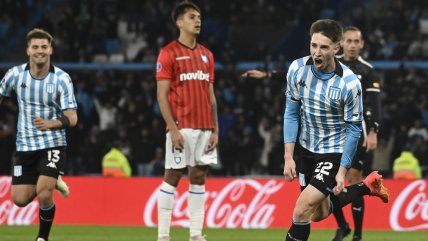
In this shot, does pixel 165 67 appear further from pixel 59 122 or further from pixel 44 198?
pixel 44 198

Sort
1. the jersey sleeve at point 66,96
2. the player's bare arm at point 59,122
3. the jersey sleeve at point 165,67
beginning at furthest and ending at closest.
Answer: the jersey sleeve at point 66,96 → the jersey sleeve at point 165,67 → the player's bare arm at point 59,122

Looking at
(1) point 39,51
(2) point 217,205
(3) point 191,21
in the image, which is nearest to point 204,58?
(3) point 191,21

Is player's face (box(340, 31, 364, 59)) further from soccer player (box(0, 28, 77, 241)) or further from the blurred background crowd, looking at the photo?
the blurred background crowd

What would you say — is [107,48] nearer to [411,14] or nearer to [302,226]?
[411,14]

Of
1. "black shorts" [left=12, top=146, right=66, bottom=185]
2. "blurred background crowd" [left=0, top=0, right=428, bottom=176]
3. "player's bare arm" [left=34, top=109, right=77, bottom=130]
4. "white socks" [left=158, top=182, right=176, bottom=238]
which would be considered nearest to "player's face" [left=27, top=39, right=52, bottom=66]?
"player's bare arm" [left=34, top=109, right=77, bottom=130]

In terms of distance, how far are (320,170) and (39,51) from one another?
10.5 ft

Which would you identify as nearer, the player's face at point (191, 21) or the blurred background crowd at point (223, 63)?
the player's face at point (191, 21)

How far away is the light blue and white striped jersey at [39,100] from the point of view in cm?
944

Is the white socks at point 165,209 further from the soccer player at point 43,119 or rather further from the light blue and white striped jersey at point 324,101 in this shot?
the light blue and white striped jersey at point 324,101

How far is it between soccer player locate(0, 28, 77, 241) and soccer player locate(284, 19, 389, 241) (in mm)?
2433

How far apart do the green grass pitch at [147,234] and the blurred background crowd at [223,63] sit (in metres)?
4.19

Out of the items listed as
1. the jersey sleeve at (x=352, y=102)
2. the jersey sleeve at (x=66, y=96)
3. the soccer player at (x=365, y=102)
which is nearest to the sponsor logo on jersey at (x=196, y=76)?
the jersey sleeve at (x=66, y=96)

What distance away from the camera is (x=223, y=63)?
20.7 m

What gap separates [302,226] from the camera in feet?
25.1
